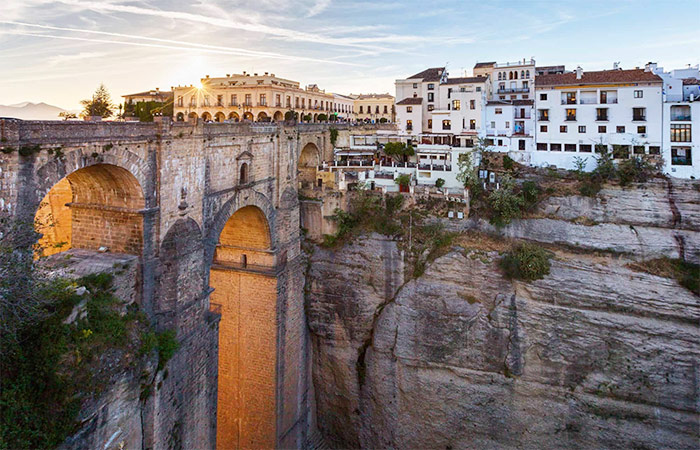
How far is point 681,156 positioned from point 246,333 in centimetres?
2139

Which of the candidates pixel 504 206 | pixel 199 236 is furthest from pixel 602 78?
pixel 199 236

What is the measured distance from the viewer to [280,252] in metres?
19.8

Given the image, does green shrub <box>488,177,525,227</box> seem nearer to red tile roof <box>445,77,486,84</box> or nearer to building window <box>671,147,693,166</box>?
building window <box>671,147,693,166</box>

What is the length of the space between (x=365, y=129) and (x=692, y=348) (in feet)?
69.5

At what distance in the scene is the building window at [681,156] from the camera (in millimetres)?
22359

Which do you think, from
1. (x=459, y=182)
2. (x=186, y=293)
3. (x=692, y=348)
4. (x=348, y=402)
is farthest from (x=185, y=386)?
(x=692, y=348)

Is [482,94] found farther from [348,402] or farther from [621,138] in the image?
[348,402]

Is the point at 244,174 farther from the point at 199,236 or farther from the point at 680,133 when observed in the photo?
the point at 680,133

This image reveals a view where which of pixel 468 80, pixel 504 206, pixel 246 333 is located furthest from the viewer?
pixel 468 80

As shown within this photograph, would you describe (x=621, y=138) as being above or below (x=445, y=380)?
above

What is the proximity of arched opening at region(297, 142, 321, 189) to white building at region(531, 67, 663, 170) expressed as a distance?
1177 centimetres

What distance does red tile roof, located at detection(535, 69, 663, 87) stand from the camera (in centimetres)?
2448

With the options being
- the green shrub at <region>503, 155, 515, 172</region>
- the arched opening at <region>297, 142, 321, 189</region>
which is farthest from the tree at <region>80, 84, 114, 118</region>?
the green shrub at <region>503, 155, 515, 172</region>

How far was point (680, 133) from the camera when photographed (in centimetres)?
2297
